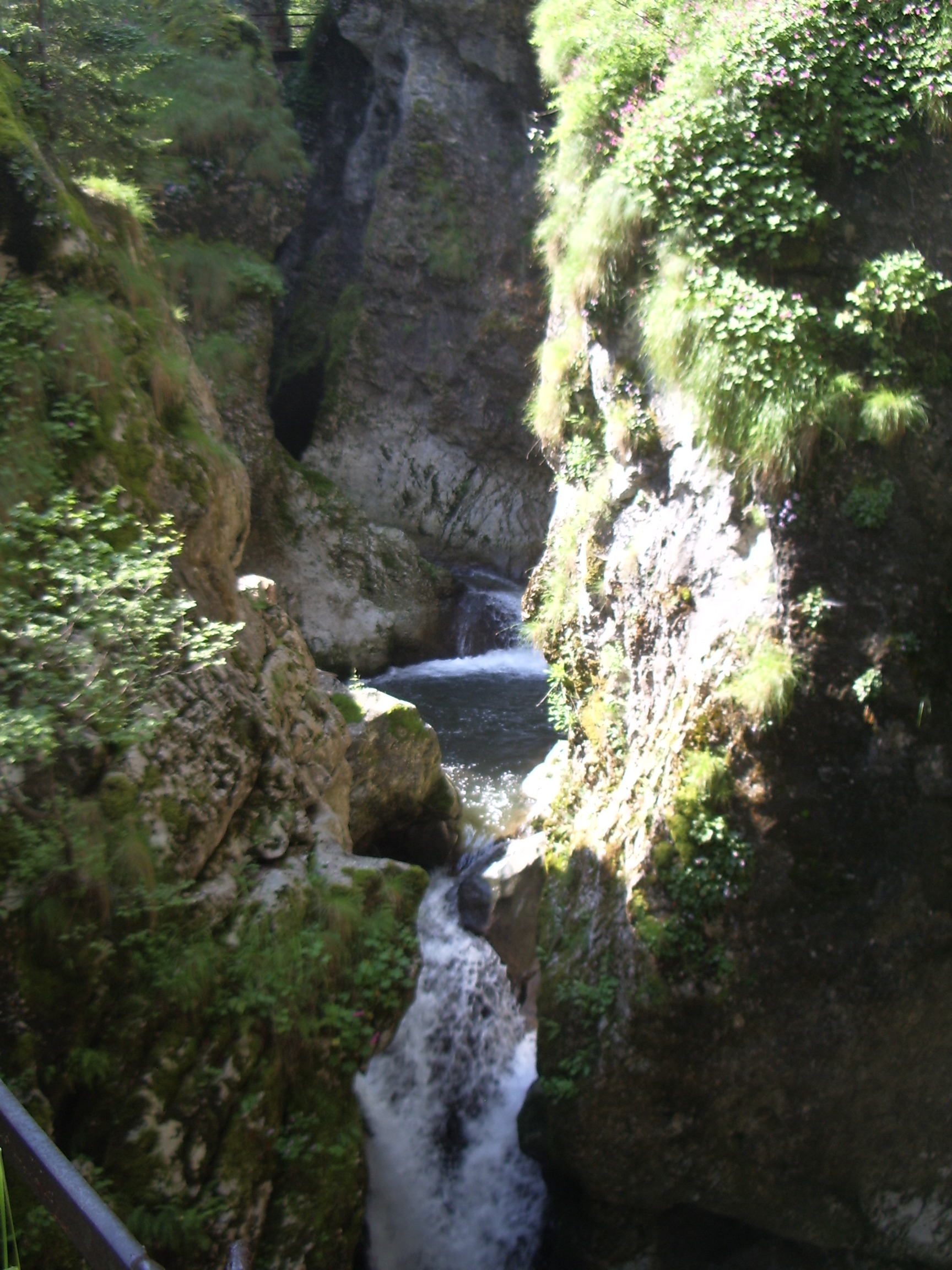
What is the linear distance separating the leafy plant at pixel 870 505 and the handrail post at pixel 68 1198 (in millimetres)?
4712

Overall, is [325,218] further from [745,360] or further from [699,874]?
[699,874]

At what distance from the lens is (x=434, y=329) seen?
1650 centimetres

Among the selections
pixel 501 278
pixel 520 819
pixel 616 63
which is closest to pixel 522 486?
pixel 501 278

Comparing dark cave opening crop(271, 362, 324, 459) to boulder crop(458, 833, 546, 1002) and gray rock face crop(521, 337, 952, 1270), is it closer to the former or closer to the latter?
boulder crop(458, 833, 546, 1002)

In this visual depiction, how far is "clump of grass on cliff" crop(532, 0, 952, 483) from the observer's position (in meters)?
4.95

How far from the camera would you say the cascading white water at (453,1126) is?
5.77 m

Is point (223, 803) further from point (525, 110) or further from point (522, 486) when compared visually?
point (525, 110)

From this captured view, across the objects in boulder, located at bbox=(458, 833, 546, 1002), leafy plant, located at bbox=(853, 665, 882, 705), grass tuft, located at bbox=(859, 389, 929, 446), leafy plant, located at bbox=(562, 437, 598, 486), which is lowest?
boulder, located at bbox=(458, 833, 546, 1002)

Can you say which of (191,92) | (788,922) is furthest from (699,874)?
(191,92)

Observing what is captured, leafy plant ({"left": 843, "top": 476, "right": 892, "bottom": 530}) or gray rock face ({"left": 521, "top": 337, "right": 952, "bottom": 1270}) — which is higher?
leafy plant ({"left": 843, "top": 476, "right": 892, "bottom": 530})

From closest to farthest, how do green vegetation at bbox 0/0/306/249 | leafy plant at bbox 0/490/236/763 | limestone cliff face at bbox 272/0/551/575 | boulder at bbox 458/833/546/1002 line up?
leafy plant at bbox 0/490/236/763
boulder at bbox 458/833/546/1002
green vegetation at bbox 0/0/306/249
limestone cliff face at bbox 272/0/551/575

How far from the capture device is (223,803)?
4.64 metres

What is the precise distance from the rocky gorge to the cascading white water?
1.1 inches

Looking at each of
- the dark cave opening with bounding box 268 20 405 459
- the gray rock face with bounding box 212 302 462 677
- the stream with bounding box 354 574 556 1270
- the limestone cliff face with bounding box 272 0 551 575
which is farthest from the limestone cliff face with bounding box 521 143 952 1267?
the dark cave opening with bounding box 268 20 405 459
